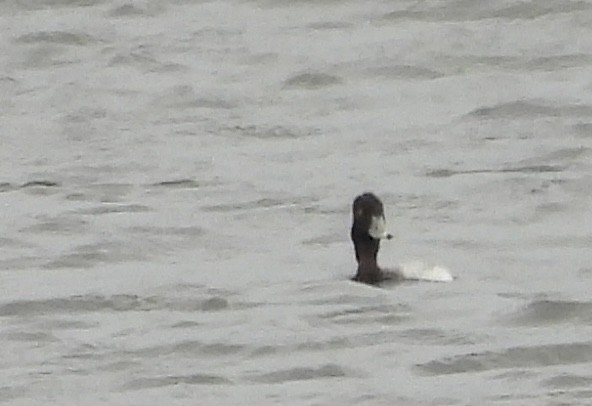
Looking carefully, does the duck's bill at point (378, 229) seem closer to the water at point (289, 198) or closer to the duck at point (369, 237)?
the duck at point (369, 237)

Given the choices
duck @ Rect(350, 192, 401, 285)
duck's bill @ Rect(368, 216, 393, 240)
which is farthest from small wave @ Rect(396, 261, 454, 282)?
duck's bill @ Rect(368, 216, 393, 240)

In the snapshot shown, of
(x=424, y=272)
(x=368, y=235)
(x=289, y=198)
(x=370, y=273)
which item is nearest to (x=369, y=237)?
(x=368, y=235)

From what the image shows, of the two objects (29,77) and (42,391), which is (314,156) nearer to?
(29,77)

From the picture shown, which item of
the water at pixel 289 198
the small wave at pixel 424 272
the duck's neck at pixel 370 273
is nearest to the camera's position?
the water at pixel 289 198

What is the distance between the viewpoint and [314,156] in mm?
15945

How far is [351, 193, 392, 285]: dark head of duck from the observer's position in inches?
514

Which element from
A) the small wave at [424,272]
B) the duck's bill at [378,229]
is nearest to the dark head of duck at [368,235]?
the duck's bill at [378,229]

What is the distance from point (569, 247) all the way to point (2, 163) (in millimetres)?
4033

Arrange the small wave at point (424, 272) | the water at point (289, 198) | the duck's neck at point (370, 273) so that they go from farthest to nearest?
1. the duck's neck at point (370, 273)
2. the small wave at point (424, 272)
3. the water at point (289, 198)

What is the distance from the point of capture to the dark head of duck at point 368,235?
42.9 feet

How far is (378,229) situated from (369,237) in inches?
2.7

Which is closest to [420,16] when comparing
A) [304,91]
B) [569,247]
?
[304,91]

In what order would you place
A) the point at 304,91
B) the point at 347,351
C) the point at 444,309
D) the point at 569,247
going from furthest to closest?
the point at 304,91, the point at 569,247, the point at 444,309, the point at 347,351

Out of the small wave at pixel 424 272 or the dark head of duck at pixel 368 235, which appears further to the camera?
the dark head of duck at pixel 368 235
